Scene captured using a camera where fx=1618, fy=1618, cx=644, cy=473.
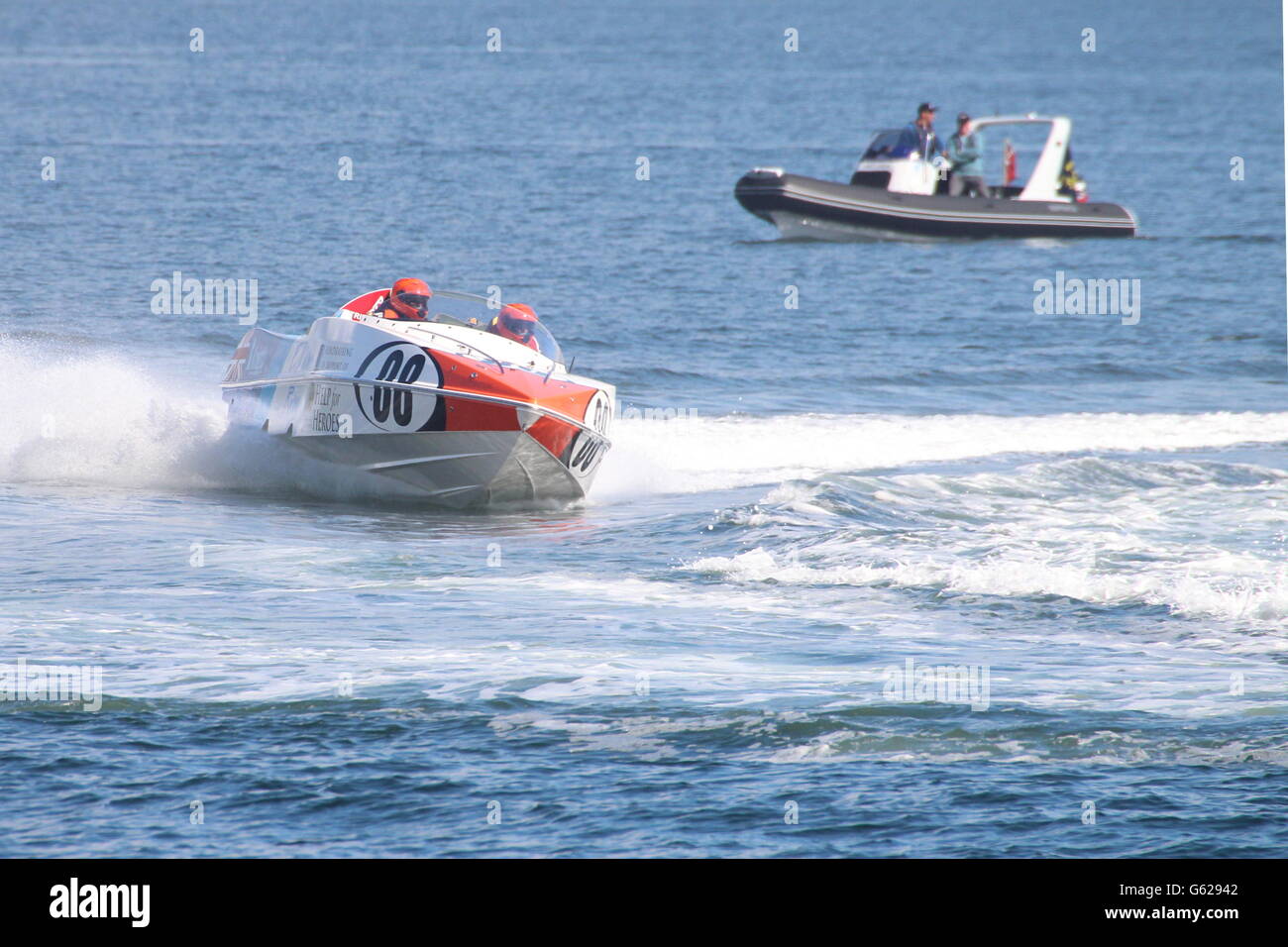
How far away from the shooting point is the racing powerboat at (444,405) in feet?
44.2

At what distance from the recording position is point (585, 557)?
39.4ft

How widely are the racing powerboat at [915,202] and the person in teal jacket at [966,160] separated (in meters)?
0.22

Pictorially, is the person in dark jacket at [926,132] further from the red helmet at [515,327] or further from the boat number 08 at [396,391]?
the boat number 08 at [396,391]

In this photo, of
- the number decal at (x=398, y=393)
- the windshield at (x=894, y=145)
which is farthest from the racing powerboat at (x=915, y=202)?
the number decal at (x=398, y=393)

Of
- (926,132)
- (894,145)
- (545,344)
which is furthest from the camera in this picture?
(894,145)

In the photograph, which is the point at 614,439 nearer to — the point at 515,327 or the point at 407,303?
the point at 515,327

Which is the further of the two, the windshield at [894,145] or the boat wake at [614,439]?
the windshield at [894,145]

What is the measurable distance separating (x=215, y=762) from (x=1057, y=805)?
3568mm

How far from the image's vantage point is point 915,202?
104 feet

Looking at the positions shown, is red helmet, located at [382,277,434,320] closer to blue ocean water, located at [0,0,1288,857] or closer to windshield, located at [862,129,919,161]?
blue ocean water, located at [0,0,1288,857]

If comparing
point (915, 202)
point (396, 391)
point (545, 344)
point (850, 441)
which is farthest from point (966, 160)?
point (396, 391)

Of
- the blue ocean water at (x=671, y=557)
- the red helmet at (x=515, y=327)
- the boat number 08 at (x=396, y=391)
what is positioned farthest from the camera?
the red helmet at (x=515, y=327)

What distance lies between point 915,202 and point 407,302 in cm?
1925

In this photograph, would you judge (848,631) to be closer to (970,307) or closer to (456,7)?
(970,307)
